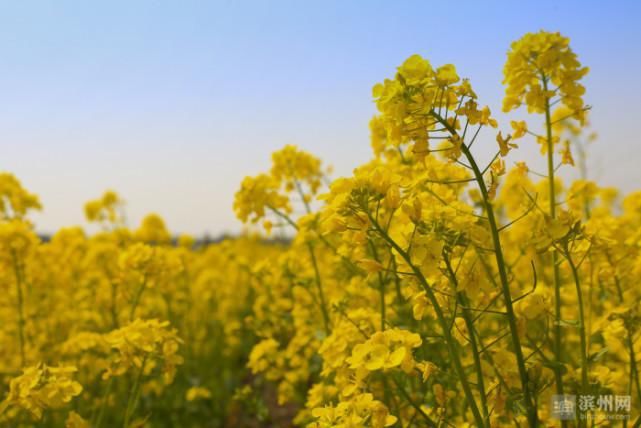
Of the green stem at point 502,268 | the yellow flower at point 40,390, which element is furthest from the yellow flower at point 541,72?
the yellow flower at point 40,390

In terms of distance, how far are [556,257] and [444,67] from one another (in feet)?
3.49

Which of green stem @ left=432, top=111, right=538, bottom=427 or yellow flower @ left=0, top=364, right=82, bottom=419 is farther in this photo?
yellow flower @ left=0, top=364, right=82, bottom=419

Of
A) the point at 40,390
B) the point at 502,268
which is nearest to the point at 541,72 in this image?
the point at 502,268

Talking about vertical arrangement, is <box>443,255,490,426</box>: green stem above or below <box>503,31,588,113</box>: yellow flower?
below

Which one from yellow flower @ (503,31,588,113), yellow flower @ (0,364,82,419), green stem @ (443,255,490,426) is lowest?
yellow flower @ (0,364,82,419)

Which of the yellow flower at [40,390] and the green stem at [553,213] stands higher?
the green stem at [553,213]

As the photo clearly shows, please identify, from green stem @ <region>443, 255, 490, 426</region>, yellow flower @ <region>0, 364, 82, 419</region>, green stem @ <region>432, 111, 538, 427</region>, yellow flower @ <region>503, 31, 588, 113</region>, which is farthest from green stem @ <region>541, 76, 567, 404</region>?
yellow flower @ <region>0, 364, 82, 419</region>

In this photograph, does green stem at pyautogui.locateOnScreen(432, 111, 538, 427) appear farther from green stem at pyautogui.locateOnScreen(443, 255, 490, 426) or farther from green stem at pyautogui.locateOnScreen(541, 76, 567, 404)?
green stem at pyautogui.locateOnScreen(541, 76, 567, 404)

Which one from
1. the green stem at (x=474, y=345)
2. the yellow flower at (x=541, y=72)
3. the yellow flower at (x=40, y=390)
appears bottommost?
the yellow flower at (x=40, y=390)

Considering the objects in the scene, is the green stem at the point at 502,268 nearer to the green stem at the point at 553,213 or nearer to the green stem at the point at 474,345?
the green stem at the point at 474,345

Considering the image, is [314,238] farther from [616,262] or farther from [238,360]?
[238,360]

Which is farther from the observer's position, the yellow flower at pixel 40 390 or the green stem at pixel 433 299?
the yellow flower at pixel 40 390

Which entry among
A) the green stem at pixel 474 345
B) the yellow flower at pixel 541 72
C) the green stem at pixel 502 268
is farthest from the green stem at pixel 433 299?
the yellow flower at pixel 541 72

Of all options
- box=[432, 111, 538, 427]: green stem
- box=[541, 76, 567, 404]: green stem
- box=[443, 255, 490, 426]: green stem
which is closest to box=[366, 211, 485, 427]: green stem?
box=[443, 255, 490, 426]: green stem
